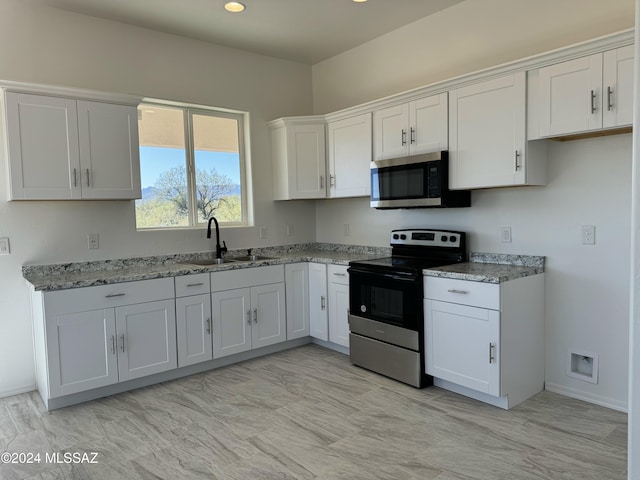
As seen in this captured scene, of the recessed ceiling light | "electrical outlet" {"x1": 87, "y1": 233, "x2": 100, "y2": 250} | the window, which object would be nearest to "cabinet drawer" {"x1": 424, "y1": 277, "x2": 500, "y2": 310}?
the window

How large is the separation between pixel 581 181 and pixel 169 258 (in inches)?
127

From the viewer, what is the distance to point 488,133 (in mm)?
3000

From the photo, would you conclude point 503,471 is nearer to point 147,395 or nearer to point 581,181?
point 581,181

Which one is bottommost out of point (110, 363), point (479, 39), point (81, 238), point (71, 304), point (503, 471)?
point (503, 471)

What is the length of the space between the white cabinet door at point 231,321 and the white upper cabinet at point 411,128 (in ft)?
5.46

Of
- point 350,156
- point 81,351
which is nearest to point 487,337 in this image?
point 350,156

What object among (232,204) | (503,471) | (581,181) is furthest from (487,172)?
(232,204)

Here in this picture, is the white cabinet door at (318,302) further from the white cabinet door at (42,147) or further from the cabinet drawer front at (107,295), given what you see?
the white cabinet door at (42,147)

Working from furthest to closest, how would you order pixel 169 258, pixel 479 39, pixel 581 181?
pixel 169 258, pixel 479 39, pixel 581 181

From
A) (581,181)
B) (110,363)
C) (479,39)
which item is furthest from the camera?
(479,39)

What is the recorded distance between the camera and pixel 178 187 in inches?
161

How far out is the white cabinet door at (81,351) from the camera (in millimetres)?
2893

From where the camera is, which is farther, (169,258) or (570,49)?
(169,258)

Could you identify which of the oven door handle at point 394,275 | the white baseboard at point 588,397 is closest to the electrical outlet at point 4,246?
the oven door handle at point 394,275
